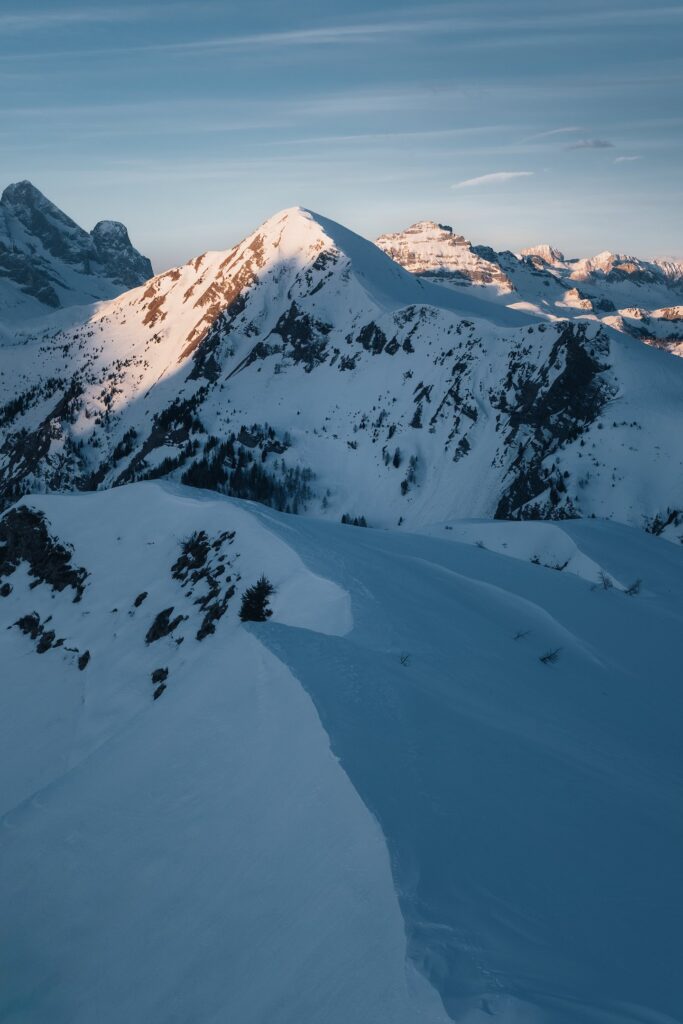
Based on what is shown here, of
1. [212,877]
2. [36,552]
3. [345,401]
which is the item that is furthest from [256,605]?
[345,401]

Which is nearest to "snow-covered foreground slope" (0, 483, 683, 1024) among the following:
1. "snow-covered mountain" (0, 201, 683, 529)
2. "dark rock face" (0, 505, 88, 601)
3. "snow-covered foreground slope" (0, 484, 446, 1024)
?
"snow-covered foreground slope" (0, 484, 446, 1024)

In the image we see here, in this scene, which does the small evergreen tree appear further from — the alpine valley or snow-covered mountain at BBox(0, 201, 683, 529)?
snow-covered mountain at BBox(0, 201, 683, 529)

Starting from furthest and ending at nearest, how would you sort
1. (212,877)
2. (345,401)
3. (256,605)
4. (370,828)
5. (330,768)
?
(345,401) < (256,605) < (330,768) < (212,877) < (370,828)

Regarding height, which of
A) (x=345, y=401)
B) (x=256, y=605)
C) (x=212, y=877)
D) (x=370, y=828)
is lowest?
(x=212, y=877)

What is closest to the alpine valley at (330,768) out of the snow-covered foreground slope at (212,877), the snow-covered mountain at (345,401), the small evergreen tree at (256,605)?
the snow-covered foreground slope at (212,877)

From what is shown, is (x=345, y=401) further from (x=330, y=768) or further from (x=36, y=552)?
(x=330, y=768)

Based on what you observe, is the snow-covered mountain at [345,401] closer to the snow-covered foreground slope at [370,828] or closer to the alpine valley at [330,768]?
the alpine valley at [330,768]

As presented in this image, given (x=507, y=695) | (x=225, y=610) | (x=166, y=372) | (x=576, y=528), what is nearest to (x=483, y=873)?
(x=507, y=695)
